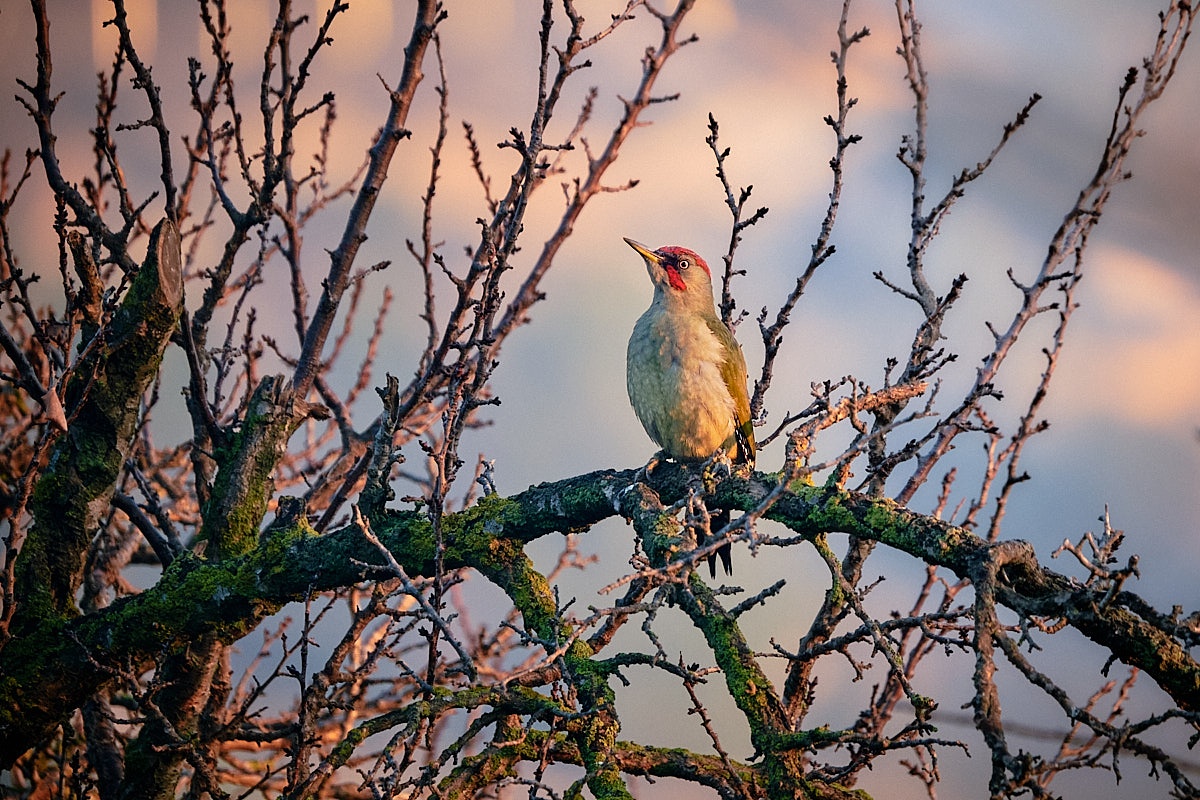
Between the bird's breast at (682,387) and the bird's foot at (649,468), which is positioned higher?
the bird's breast at (682,387)

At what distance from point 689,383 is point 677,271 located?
87 cm

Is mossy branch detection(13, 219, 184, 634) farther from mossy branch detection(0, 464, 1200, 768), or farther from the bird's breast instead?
the bird's breast

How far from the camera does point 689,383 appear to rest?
4934 mm

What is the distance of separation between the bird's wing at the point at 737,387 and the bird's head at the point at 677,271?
26cm

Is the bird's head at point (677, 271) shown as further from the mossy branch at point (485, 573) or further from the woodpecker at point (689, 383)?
the mossy branch at point (485, 573)

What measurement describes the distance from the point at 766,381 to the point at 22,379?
10.5ft

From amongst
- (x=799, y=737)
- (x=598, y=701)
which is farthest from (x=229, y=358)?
→ (x=799, y=737)

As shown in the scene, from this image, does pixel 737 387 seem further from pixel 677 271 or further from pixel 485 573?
pixel 485 573

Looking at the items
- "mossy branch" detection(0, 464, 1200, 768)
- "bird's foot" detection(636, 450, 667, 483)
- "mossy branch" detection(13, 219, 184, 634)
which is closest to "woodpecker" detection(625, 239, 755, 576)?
"bird's foot" detection(636, 450, 667, 483)

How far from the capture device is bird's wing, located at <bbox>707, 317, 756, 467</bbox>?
199 inches

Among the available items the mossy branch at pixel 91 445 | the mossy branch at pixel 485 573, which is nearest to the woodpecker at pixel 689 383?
the mossy branch at pixel 485 573

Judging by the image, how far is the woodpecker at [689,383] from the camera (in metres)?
4.93

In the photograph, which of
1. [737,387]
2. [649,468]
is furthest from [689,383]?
[649,468]

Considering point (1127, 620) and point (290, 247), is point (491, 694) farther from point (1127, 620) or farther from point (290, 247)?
point (290, 247)
